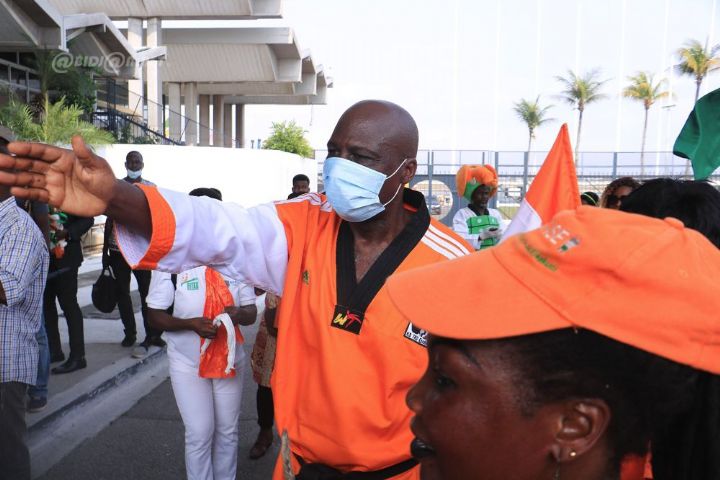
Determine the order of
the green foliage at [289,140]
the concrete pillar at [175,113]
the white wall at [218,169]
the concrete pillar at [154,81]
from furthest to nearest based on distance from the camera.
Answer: the green foliage at [289,140] < the concrete pillar at [175,113] < the concrete pillar at [154,81] < the white wall at [218,169]

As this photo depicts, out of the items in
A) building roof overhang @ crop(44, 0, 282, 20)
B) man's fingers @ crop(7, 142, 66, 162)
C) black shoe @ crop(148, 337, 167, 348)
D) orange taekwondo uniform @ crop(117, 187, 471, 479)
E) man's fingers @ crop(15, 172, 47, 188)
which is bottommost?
black shoe @ crop(148, 337, 167, 348)

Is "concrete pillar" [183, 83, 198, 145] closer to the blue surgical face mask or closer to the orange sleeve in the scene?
the blue surgical face mask

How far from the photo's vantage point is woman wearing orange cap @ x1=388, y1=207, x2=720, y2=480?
3.09 ft

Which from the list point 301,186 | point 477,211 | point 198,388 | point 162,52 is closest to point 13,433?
point 198,388

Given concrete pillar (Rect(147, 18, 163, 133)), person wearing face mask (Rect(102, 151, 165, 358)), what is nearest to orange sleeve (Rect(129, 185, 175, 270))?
person wearing face mask (Rect(102, 151, 165, 358))

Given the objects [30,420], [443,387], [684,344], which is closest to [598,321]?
[684,344]

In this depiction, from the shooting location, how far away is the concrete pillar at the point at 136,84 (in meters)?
22.3

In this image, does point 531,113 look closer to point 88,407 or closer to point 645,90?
point 645,90

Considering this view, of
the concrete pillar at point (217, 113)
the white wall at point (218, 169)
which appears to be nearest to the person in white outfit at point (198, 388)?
the white wall at point (218, 169)

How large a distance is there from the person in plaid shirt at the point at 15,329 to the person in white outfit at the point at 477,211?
14.6ft

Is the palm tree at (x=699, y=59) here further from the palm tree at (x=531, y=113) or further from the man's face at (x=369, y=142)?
the man's face at (x=369, y=142)

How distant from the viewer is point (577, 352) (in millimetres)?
1006

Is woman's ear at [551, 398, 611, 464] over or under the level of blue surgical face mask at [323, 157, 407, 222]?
under

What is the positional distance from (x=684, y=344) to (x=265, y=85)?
30.3 m
